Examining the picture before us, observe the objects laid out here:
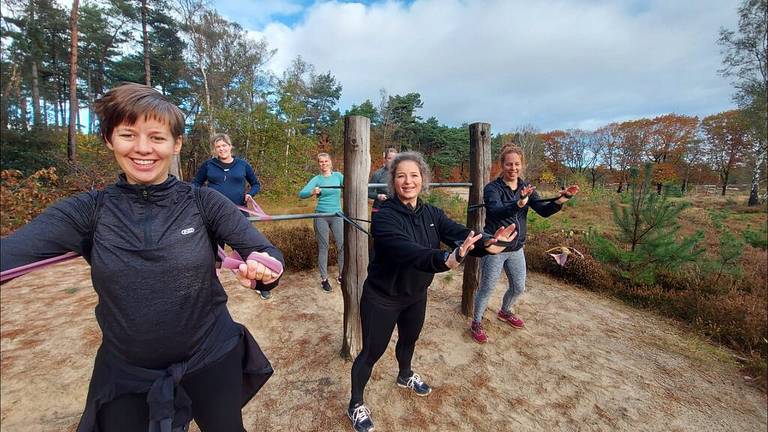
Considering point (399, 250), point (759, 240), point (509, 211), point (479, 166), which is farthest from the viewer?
point (759, 240)

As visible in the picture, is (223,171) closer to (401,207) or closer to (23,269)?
(401,207)

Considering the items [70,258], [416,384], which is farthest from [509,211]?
[70,258]

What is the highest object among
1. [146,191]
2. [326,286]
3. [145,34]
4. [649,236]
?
[145,34]

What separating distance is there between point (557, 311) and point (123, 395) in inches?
171

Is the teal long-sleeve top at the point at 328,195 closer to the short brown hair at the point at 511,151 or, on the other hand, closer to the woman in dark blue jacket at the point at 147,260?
the short brown hair at the point at 511,151

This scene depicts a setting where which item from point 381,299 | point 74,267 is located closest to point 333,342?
point 381,299

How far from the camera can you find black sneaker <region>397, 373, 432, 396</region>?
2455mm

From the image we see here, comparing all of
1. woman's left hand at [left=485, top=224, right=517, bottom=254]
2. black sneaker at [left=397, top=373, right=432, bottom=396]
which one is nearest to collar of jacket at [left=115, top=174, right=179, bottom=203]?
woman's left hand at [left=485, top=224, right=517, bottom=254]

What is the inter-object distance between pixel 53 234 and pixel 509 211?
2632 millimetres

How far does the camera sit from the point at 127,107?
982 mm

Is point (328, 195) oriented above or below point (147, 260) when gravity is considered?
above

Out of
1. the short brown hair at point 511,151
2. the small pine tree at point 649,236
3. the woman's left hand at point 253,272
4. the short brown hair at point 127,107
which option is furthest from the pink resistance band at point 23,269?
the small pine tree at point 649,236

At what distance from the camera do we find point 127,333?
39.4 inches

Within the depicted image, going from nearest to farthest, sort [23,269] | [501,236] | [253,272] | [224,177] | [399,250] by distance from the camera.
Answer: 1. [23,269]
2. [253,272]
3. [501,236]
4. [399,250]
5. [224,177]
